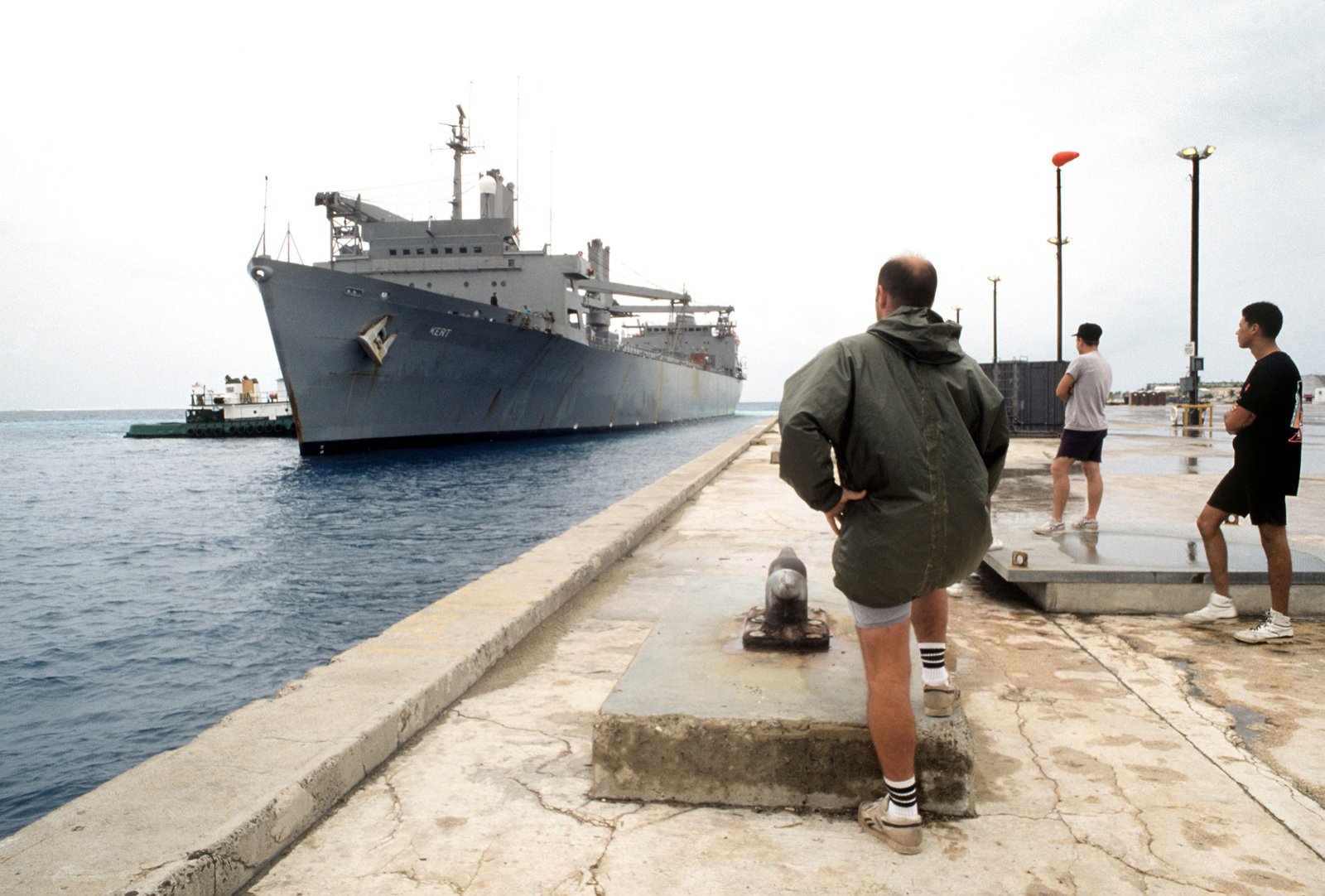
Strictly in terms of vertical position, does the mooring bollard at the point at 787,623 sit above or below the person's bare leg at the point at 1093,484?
below

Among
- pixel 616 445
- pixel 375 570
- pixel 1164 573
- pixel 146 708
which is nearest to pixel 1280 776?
pixel 1164 573

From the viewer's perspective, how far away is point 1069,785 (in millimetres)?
2242

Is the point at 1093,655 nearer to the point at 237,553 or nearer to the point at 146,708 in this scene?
the point at 146,708

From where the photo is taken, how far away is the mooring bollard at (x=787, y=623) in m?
2.73

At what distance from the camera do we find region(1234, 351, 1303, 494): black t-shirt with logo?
3342 mm

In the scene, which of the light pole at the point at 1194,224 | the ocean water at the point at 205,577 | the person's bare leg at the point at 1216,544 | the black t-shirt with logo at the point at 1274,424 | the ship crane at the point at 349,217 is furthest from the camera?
the ship crane at the point at 349,217

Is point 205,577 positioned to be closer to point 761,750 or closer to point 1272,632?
point 761,750

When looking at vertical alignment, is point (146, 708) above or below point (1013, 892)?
below

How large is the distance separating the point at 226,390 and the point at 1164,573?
190 feet

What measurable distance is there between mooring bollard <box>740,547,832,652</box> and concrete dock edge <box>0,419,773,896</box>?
1.13 metres

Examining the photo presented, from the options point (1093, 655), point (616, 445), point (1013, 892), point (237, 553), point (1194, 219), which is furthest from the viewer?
point (616, 445)

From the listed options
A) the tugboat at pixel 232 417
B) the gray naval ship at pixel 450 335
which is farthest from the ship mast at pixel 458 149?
the tugboat at pixel 232 417

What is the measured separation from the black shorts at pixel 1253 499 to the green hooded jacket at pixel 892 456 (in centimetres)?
214

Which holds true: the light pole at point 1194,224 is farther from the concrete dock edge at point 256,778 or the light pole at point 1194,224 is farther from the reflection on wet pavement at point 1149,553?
the concrete dock edge at point 256,778
